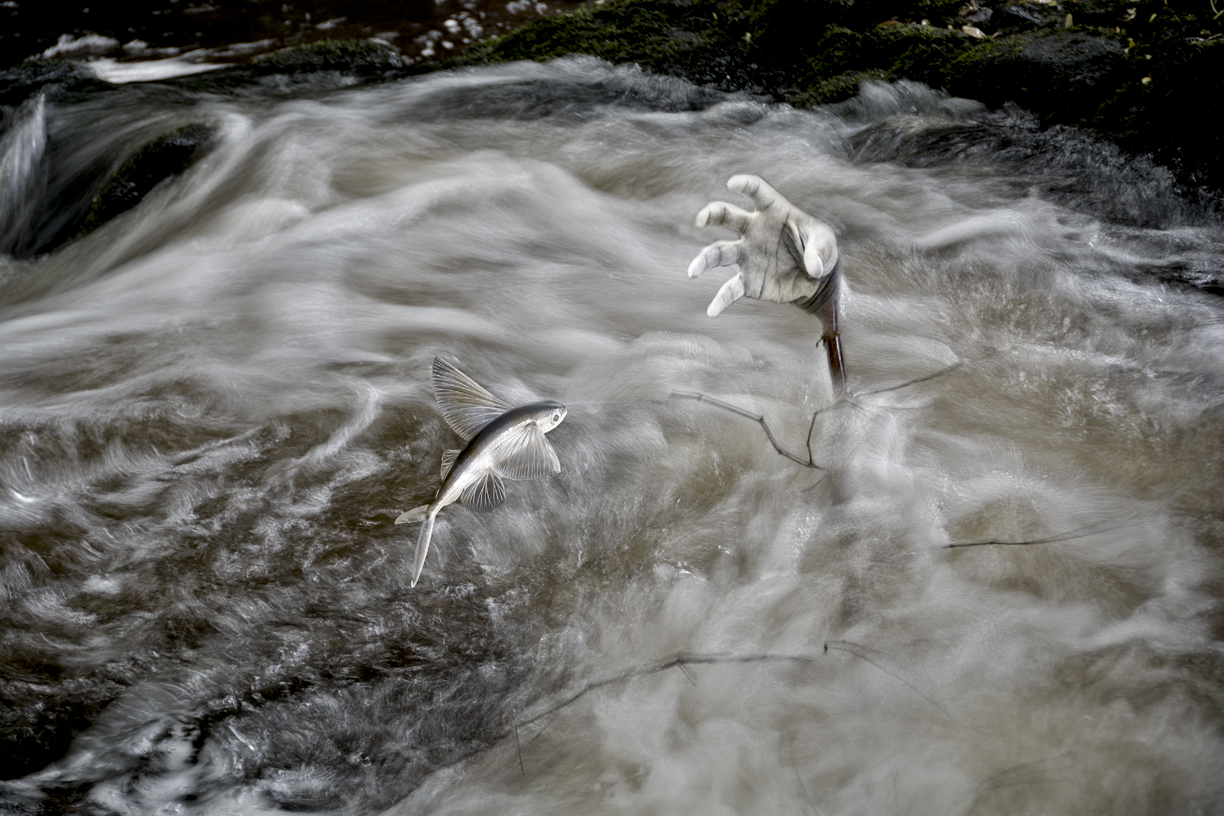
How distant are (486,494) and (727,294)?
0.95 meters

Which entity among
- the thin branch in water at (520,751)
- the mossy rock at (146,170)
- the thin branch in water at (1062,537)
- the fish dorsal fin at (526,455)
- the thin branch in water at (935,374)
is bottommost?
the thin branch in water at (520,751)

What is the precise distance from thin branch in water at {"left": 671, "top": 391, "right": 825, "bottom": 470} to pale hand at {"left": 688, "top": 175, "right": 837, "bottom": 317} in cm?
69

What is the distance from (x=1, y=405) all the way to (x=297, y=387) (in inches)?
37.0

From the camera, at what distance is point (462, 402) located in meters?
2.24

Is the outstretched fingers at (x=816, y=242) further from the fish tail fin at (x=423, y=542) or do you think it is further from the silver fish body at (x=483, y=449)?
the fish tail fin at (x=423, y=542)

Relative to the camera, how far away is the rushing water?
1818 mm

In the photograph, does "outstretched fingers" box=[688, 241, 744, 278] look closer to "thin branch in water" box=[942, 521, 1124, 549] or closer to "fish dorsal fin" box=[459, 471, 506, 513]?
"fish dorsal fin" box=[459, 471, 506, 513]

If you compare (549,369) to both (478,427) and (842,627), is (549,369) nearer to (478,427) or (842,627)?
(478,427)

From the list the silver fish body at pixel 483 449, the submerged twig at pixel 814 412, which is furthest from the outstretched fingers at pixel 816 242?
the silver fish body at pixel 483 449

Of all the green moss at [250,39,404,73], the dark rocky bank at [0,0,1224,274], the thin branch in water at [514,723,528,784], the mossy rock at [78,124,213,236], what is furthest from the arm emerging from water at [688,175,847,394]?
the green moss at [250,39,404,73]

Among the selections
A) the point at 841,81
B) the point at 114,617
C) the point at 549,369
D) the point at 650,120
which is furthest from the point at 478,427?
the point at 841,81

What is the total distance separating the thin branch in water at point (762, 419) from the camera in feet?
7.59

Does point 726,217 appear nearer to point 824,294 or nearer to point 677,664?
point 824,294

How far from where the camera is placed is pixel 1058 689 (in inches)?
74.3
